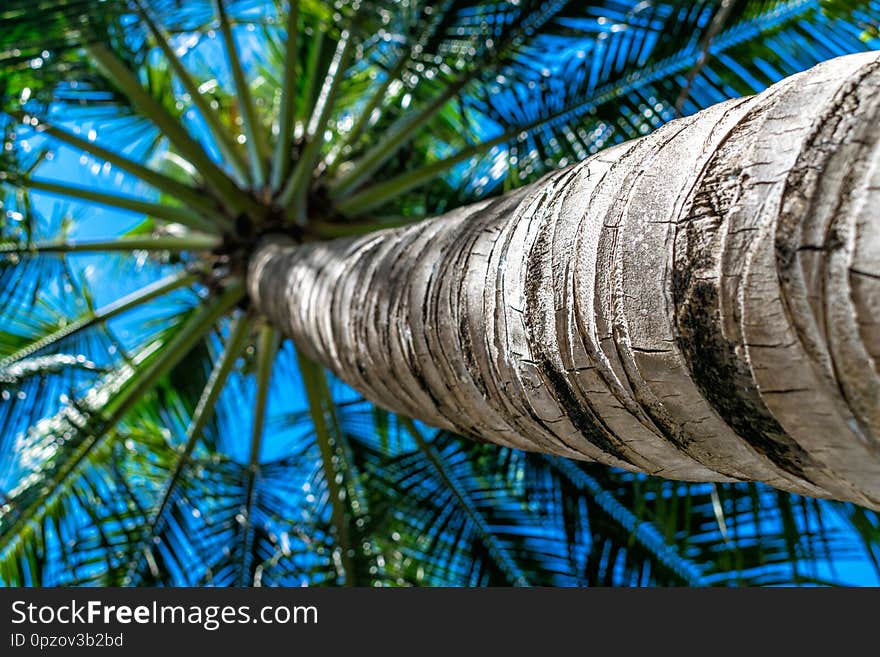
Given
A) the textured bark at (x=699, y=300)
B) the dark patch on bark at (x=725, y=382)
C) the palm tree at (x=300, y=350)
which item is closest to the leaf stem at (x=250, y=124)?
the palm tree at (x=300, y=350)

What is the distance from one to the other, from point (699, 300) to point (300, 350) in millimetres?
2629

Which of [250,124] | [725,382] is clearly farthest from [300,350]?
[725,382]

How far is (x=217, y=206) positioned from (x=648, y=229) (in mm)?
3492

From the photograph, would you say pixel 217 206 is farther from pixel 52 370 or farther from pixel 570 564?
pixel 570 564

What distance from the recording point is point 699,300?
0.88 metres

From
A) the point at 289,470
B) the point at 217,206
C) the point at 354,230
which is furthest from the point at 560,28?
the point at 289,470

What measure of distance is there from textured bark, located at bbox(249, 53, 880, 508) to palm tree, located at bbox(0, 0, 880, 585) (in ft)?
6.74

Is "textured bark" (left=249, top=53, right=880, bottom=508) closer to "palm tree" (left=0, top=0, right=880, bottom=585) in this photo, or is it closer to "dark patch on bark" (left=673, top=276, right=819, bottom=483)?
"dark patch on bark" (left=673, top=276, right=819, bottom=483)

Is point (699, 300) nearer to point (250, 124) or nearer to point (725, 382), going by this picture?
point (725, 382)

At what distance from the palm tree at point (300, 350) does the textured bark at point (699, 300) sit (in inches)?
80.8

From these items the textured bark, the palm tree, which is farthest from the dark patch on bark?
the palm tree

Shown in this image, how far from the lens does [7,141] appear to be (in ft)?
10.7

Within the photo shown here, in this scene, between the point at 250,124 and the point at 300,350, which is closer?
the point at 300,350

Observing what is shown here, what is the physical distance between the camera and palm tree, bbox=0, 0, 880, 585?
357cm
